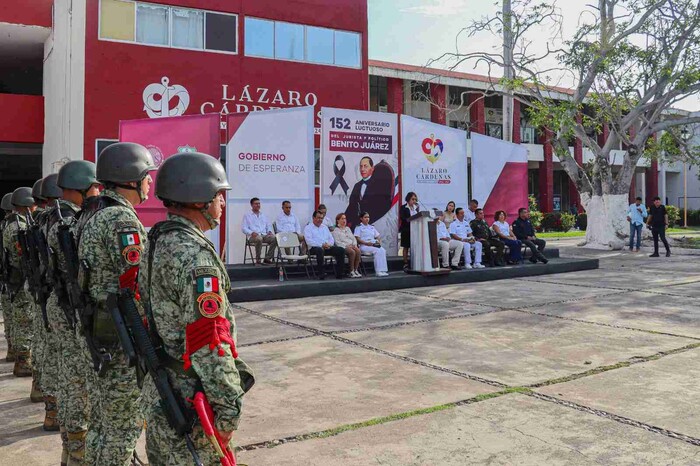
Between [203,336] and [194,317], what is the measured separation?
0.08m

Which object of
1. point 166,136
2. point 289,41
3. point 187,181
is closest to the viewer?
point 187,181

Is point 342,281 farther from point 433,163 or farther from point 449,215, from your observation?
point 433,163

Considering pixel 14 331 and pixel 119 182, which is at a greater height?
pixel 119 182

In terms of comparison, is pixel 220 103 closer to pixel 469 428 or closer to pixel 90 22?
pixel 90 22

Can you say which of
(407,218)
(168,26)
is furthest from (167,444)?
(168,26)

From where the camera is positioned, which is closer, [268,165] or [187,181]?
[187,181]

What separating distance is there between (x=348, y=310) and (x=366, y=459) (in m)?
5.28

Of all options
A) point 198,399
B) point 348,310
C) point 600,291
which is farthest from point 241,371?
point 600,291

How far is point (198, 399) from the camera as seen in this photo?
203 cm

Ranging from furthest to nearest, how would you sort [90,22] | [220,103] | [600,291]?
[220,103], [90,22], [600,291]

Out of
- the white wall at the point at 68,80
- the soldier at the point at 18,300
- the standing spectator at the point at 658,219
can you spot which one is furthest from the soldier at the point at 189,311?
the standing spectator at the point at 658,219

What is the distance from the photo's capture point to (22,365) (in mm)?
5531

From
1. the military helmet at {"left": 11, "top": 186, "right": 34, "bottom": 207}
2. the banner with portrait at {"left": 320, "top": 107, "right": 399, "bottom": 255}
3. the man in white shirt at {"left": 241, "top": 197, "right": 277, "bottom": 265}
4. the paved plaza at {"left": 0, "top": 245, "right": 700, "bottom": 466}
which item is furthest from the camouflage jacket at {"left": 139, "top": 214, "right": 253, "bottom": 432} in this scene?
the banner with portrait at {"left": 320, "top": 107, "right": 399, "bottom": 255}

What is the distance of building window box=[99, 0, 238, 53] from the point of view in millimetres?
16641
